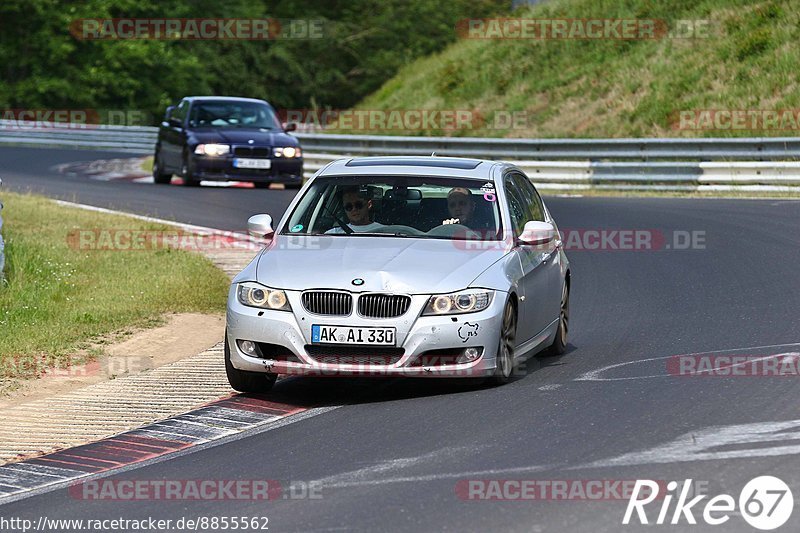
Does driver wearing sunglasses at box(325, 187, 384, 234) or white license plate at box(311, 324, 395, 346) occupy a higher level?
driver wearing sunglasses at box(325, 187, 384, 234)

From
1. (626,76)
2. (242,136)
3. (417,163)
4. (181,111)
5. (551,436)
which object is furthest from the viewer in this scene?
(626,76)

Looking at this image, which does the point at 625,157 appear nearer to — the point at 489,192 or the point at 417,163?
the point at 417,163

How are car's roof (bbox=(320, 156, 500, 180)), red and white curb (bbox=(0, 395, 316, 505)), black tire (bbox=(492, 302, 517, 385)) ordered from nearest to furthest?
red and white curb (bbox=(0, 395, 316, 505)) < black tire (bbox=(492, 302, 517, 385)) < car's roof (bbox=(320, 156, 500, 180))

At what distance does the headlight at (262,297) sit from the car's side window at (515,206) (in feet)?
6.13

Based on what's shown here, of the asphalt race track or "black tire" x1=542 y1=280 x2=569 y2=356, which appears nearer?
the asphalt race track

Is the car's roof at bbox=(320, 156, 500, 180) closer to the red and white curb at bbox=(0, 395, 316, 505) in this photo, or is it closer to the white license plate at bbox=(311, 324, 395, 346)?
the white license plate at bbox=(311, 324, 395, 346)

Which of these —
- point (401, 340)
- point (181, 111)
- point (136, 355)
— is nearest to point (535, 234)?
point (401, 340)

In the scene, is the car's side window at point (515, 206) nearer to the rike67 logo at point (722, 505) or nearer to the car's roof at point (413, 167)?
the car's roof at point (413, 167)

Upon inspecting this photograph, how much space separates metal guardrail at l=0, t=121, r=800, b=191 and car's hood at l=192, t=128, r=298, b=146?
10.00ft

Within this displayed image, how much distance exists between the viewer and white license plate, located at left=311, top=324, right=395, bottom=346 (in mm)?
9094

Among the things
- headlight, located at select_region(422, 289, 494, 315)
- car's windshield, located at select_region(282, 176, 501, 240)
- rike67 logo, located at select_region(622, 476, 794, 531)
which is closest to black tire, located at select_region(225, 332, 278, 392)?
car's windshield, located at select_region(282, 176, 501, 240)

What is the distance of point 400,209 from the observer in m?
10.4

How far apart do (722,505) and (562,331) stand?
5108 millimetres

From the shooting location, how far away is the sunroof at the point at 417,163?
10820 millimetres
